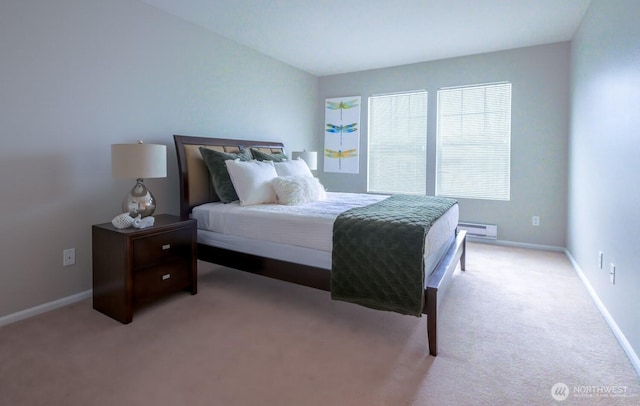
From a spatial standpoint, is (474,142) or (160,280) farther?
(474,142)

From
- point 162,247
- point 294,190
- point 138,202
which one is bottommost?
point 162,247

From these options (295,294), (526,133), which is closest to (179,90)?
(295,294)

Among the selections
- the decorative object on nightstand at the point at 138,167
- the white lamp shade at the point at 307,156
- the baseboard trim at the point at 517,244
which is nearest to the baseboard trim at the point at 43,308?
the decorative object on nightstand at the point at 138,167

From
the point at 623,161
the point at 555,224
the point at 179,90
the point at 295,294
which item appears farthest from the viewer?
the point at 555,224

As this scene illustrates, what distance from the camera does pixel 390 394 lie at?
163cm

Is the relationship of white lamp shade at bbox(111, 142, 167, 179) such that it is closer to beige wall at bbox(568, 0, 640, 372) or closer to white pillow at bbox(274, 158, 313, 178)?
white pillow at bbox(274, 158, 313, 178)

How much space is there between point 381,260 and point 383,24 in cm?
271

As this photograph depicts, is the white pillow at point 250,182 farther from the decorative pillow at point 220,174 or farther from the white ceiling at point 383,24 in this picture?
the white ceiling at point 383,24

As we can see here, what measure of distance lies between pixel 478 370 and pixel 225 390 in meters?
1.34

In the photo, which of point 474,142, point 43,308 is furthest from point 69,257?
point 474,142

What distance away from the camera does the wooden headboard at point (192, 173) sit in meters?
3.23

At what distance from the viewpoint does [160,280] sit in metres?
2.55

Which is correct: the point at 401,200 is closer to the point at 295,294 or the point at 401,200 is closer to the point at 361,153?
the point at 295,294

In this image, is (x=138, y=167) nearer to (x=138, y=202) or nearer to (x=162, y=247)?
(x=138, y=202)
